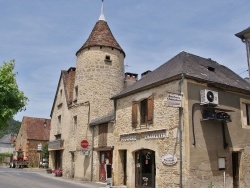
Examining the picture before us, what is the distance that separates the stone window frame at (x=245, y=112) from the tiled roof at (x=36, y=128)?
111ft

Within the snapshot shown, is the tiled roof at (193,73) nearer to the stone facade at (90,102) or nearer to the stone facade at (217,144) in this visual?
the stone facade at (217,144)

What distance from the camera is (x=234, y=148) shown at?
1579 centimetres

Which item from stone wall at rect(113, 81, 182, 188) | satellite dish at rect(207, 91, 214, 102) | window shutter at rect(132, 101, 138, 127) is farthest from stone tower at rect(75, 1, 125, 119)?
satellite dish at rect(207, 91, 214, 102)

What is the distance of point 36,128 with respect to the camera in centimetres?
4662

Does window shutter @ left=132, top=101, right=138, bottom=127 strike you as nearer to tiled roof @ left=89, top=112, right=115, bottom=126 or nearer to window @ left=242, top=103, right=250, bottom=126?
tiled roof @ left=89, top=112, right=115, bottom=126

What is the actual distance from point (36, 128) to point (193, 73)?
1400 inches

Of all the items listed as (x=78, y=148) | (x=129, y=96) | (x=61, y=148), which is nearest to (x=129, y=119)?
(x=129, y=96)

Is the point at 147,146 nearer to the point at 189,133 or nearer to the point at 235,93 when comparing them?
the point at 189,133

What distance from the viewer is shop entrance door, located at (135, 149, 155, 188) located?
16.3 metres

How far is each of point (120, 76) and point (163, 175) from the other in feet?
37.9

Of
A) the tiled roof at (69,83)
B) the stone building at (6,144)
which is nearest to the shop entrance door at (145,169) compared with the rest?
the tiled roof at (69,83)

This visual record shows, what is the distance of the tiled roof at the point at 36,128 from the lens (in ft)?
149

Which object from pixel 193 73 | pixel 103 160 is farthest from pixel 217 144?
pixel 103 160

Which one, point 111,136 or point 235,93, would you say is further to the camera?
point 111,136
